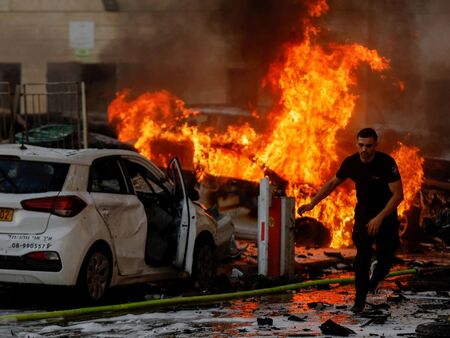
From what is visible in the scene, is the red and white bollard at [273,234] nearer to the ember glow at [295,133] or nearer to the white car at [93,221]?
the white car at [93,221]

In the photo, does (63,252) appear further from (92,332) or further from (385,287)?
(385,287)

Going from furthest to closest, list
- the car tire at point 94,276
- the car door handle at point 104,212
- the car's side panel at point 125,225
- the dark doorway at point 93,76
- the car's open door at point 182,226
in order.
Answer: the dark doorway at point 93,76
the car's open door at point 182,226
the car's side panel at point 125,225
the car door handle at point 104,212
the car tire at point 94,276

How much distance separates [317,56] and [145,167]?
8.16m

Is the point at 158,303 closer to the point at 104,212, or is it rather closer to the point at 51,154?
the point at 104,212

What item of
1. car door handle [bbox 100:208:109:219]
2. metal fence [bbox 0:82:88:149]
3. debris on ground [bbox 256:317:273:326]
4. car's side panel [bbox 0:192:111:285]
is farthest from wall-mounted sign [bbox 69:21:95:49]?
debris on ground [bbox 256:317:273:326]

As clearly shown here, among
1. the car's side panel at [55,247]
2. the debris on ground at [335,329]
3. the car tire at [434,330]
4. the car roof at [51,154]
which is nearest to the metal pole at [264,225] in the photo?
the car roof at [51,154]

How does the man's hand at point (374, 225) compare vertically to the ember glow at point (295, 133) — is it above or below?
below

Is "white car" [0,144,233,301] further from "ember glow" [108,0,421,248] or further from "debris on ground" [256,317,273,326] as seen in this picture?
"ember glow" [108,0,421,248]

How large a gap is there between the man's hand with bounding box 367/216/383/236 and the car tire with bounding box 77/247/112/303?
97.3 inches

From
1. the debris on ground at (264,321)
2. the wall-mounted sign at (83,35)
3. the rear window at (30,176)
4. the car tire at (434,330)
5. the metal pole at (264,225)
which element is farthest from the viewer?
the wall-mounted sign at (83,35)

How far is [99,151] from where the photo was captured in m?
10.9

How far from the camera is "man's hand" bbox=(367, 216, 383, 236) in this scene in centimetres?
974

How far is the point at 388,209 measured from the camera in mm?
9781

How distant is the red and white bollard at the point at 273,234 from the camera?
41.3 ft
